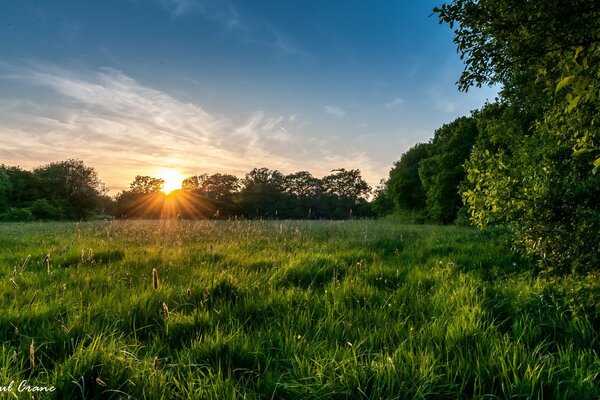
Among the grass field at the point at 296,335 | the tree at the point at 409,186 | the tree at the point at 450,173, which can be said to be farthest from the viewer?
the tree at the point at 409,186

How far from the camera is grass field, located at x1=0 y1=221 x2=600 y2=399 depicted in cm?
204

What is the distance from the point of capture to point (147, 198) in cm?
6681

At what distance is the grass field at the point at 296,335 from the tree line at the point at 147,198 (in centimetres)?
4272

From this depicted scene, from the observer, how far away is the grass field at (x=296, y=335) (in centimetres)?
204

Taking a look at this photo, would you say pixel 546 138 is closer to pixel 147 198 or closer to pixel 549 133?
pixel 549 133

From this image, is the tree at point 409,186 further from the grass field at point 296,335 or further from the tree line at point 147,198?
the grass field at point 296,335

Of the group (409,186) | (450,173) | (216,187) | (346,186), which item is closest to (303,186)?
(346,186)

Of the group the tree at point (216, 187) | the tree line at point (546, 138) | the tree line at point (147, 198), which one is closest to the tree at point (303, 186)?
the tree line at point (147, 198)

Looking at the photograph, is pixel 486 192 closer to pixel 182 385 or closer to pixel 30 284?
pixel 182 385

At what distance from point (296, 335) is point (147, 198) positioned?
72371 millimetres

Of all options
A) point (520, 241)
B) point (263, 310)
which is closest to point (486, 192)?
point (520, 241)

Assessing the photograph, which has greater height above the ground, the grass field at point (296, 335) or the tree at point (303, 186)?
the tree at point (303, 186)

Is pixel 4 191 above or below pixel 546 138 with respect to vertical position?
above

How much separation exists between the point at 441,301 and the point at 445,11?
11.7ft
